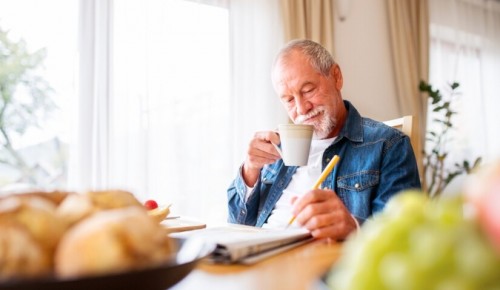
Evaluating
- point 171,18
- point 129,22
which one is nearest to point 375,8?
point 171,18

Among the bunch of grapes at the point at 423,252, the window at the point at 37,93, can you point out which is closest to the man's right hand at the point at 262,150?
the bunch of grapes at the point at 423,252

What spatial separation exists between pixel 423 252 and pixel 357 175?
3.87 ft

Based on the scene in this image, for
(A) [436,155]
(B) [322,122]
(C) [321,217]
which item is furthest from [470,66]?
(C) [321,217]

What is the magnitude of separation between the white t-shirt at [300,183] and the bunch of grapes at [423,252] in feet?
4.03

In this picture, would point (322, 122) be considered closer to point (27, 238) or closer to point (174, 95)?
point (174, 95)

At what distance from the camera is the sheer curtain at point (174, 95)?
7.20ft

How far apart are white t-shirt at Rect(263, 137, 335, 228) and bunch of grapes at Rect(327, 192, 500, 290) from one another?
123 centimetres

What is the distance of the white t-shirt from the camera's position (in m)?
1.49

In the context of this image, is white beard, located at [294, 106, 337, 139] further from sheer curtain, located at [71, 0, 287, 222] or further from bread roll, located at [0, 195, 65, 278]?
bread roll, located at [0, 195, 65, 278]

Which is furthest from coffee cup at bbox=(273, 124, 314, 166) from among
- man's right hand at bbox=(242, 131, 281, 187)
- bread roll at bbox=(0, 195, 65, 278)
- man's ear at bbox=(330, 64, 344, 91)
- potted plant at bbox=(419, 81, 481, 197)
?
potted plant at bbox=(419, 81, 481, 197)

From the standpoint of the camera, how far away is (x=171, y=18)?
242 cm

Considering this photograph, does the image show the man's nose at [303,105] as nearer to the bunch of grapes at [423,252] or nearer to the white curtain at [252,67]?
the white curtain at [252,67]

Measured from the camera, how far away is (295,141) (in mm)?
1161

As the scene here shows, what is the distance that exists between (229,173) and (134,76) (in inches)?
30.7
